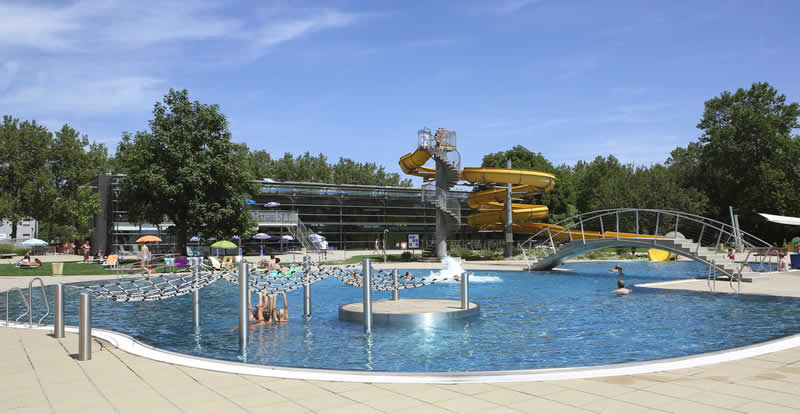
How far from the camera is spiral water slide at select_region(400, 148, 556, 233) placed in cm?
3828

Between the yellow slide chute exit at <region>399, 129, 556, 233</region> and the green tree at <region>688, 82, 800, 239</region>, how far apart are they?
24974 millimetres

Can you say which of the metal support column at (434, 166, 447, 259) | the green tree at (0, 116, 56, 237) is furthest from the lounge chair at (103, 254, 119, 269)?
the green tree at (0, 116, 56, 237)

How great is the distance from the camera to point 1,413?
5387mm

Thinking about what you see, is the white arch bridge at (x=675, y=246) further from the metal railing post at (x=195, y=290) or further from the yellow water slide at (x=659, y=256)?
the metal railing post at (x=195, y=290)

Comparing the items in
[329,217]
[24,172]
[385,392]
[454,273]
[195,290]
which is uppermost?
[24,172]

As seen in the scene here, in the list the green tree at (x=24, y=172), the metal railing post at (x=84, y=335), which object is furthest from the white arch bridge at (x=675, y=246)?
the green tree at (x=24, y=172)

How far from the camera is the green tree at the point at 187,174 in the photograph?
33031mm

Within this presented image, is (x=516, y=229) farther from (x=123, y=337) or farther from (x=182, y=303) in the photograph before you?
(x=123, y=337)

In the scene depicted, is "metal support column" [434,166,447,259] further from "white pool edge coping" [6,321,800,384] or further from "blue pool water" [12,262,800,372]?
"white pool edge coping" [6,321,800,384]

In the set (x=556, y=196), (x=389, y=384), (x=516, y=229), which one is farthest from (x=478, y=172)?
(x=389, y=384)

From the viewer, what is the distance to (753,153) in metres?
55.3

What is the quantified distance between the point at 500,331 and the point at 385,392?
6971mm

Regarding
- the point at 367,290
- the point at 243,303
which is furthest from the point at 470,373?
the point at 367,290

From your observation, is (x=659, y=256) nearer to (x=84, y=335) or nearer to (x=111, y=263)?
(x=111, y=263)
